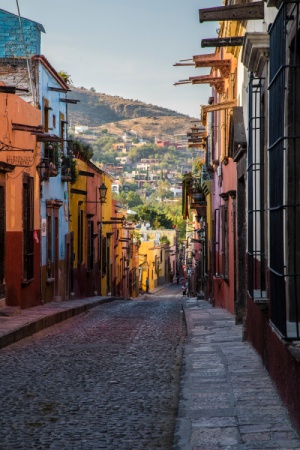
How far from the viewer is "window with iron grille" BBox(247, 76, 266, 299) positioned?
10227mm

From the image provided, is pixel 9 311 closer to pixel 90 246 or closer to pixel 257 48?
pixel 257 48

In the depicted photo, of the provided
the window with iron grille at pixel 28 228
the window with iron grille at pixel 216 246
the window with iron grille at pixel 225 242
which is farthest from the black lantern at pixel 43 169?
the window with iron grille at pixel 225 242

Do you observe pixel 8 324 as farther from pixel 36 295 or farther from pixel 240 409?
pixel 240 409

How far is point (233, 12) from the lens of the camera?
9.45 meters

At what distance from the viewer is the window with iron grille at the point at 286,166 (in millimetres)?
6512

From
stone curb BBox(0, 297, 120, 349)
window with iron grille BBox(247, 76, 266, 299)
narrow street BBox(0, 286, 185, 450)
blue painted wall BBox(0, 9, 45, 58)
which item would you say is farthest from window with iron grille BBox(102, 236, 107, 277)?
window with iron grille BBox(247, 76, 266, 299)

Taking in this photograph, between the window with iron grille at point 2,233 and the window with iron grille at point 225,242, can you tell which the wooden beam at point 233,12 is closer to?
the window with iron grille at point 2,233

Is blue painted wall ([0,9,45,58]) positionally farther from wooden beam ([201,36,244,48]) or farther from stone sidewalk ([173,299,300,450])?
stone sidewalk ([173,299,300,450])

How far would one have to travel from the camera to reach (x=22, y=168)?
69.0 feet

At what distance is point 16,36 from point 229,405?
66.4ft

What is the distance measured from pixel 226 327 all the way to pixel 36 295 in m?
8.98

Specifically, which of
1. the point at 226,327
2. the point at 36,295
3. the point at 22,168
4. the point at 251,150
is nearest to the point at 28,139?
the point at 22,168

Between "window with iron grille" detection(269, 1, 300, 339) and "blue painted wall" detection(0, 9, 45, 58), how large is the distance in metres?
19.1

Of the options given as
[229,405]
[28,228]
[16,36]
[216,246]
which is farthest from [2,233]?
[229,405]
